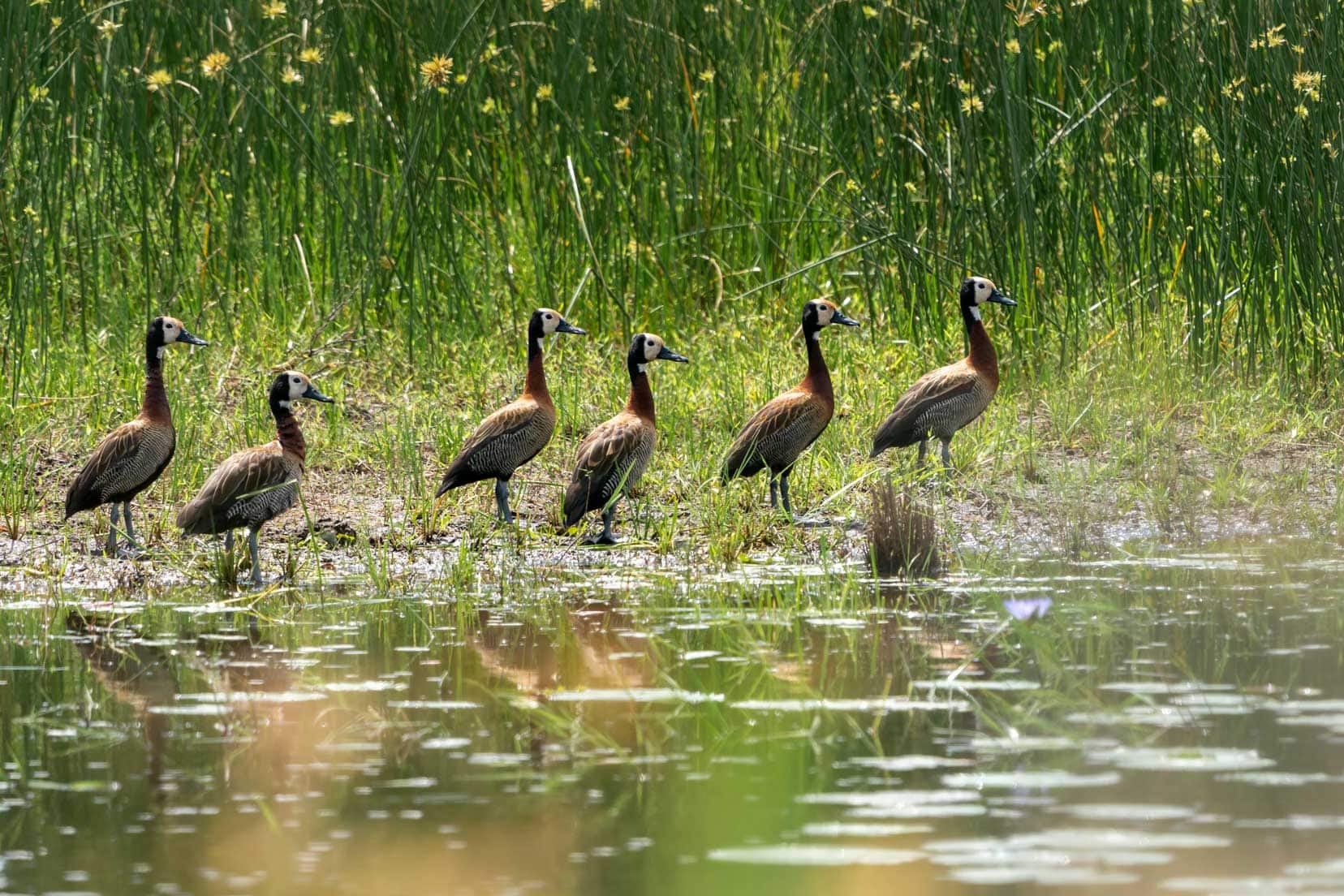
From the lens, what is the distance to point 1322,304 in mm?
10047

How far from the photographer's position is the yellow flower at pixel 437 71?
991cm

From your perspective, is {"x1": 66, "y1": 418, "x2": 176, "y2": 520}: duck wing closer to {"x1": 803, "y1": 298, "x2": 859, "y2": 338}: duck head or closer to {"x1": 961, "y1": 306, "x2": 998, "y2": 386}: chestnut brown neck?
{"x1": 803, "y1": 298, "x2": 859, "y2": 338}: duck head

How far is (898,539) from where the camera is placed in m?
7.55

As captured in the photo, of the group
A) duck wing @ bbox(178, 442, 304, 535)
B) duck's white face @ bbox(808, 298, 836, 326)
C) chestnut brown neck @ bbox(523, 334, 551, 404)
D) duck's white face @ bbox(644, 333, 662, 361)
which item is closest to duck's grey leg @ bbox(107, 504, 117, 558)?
duck wing @ bbox(178, 442, 304, 535)

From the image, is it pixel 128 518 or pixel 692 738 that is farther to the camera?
pixel 128 518

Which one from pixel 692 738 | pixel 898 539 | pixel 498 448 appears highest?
pixel 498 448

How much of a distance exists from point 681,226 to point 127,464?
4.28 meters

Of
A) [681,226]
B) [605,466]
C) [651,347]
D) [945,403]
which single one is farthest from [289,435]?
[681,226]

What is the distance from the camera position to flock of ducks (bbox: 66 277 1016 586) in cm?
801

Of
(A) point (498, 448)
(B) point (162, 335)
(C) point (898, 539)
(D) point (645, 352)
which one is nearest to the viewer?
(C) point (898, 539)

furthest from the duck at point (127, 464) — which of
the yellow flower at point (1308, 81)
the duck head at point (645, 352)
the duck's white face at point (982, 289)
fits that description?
the yellow flower at point (1308, 81)

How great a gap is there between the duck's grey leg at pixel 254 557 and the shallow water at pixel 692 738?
1.02 feet

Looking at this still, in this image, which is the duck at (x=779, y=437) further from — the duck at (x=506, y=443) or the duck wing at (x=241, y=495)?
the duck wing at (x=241, y=495)

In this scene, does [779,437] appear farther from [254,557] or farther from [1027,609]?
[1027,609]
